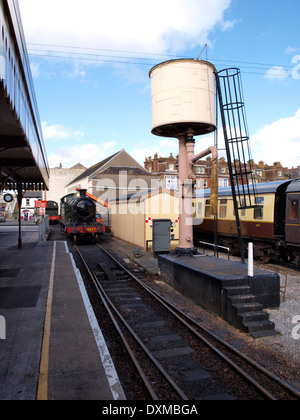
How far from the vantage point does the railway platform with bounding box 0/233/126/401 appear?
12.7ft

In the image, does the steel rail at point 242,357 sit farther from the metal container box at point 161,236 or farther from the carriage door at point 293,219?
the metal container box at point 161,236

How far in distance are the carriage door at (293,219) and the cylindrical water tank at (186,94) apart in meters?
4.64

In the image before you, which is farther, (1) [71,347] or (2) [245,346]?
(2) [245,346]

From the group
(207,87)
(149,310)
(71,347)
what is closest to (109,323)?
(149,310)

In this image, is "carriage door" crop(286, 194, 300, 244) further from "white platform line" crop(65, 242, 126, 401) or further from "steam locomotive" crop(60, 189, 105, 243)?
"steam locomotive" crop(60, 189, 105, 243)

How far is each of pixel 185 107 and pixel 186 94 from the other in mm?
389

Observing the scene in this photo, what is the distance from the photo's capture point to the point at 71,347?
5.06m

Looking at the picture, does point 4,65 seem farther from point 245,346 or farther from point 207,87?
point 207,87

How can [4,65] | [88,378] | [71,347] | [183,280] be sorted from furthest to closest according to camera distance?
[183,280]
[71,347]
[88,378]
[4,65]

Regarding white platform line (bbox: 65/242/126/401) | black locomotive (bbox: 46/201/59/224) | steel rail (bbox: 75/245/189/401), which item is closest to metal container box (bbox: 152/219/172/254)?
steel rail (bbox: 75/245/189/401)

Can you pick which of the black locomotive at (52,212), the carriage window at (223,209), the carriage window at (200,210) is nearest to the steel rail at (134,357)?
the carriage window at (223,209)

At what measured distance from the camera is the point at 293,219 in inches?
480

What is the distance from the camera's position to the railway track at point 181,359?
13.9 feet
